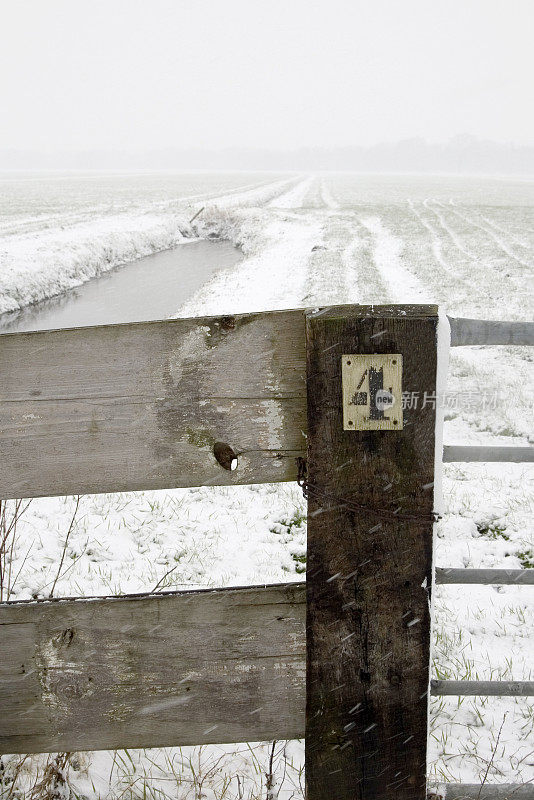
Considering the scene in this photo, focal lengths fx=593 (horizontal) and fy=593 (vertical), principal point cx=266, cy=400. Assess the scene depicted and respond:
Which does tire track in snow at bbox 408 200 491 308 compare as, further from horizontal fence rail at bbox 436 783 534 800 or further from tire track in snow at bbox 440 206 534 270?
horizontal fence rail at bbox 436 783 534 800

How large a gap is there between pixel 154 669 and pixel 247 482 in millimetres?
598

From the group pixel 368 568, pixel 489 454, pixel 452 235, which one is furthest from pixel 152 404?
pixel 452 235

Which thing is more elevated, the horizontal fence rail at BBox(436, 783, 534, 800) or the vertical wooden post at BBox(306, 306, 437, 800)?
the vertical wooden post at BBox(306, 306, 437, 800)

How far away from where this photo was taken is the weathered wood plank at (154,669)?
1.55 meters

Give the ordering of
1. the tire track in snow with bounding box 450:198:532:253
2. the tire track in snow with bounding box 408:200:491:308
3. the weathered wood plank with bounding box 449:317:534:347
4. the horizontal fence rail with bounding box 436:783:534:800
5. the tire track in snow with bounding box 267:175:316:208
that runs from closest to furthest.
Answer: the weathered wood plank with bounding box 449:317:534:347 < the horizontal fence rail with bounding box 436:783:534:800 < the tire track in snow with bounding box 408:200:491:308 < the tire track in snow with bounding box 450:198:532:253 < the tire track in snow with bounding box 267:175:316:208

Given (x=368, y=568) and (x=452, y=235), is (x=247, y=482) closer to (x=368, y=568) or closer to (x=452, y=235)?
(x=368, y=568)

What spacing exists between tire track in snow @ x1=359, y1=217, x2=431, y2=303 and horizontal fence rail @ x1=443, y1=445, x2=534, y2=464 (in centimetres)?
1003

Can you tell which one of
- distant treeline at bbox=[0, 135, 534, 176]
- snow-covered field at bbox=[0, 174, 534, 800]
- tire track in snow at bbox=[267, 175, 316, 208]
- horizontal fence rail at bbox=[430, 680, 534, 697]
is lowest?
snow-covered field at bbox=[0, 174, 534, 800]

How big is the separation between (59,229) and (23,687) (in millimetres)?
23878

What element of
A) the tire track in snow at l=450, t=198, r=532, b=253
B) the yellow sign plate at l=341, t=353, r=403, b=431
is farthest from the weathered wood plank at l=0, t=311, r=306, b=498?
the tire track in snow at l=450, t=198, r=532, b=253

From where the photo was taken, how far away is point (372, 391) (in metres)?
1.35

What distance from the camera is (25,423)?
1434mm

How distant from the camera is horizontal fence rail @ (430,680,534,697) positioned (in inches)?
72.2

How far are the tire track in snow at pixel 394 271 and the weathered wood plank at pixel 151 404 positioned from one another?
417 inches
